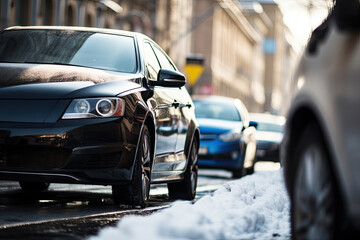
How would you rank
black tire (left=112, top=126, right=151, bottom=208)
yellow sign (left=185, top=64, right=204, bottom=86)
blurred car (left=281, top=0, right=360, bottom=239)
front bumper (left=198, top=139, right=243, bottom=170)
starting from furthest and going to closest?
yellow sign (left=185, top=64, right=204, bottom=86) → front bumper (left=198, top=139, right=243, bottom=170) → black tire (left=112, top=126, right=151, bottom=208) → blurred car (left=281, top=0, right=360, bottom=239)

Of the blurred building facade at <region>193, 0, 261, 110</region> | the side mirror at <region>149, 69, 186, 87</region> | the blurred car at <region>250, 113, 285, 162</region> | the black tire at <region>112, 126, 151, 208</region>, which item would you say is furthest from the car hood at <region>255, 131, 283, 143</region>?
the blurred building facade at <region>193, 0, 261, 110</region>

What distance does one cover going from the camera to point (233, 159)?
1778cm

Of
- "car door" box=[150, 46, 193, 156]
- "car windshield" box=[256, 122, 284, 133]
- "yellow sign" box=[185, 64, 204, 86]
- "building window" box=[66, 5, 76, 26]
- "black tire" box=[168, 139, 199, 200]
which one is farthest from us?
"yellow sign" box=[185, 64, 204, 86]

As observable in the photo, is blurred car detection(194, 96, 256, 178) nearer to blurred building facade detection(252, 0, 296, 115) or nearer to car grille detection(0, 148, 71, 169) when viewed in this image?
car grille detection(0, 148, 71, 169)

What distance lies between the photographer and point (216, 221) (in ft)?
19.3

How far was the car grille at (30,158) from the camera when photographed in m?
7.44

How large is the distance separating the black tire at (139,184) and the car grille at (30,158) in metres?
0.75

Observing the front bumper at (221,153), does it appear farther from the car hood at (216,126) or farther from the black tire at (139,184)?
the black tire at (139,184)

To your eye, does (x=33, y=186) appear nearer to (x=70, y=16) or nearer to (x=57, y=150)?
(x=57, y=150)

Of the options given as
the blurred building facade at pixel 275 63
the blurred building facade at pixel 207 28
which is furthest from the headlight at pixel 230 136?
the blurred building facade at pixel 275 63

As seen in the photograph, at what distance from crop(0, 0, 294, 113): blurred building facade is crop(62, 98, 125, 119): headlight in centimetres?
1774

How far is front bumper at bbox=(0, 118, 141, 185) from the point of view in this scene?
292 inches

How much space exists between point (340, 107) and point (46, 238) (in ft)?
8.44

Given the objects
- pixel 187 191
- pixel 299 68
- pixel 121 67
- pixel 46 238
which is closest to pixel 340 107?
pixel 299 68
